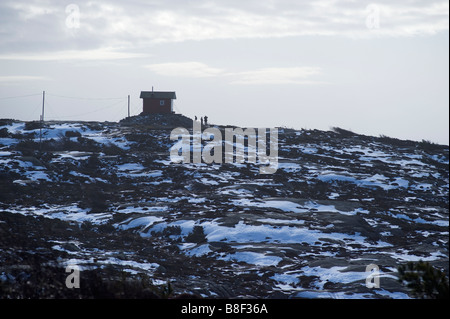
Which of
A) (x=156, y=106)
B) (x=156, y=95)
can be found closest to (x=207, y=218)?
(x=156, y=95)

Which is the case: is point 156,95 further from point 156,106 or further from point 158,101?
point 156,106

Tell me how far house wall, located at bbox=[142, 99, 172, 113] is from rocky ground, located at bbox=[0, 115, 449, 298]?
17.1 meters

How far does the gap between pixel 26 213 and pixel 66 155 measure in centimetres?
1850

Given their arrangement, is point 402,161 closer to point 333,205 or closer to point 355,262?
point 333,205

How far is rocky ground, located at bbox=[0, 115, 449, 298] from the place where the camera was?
19.6 m

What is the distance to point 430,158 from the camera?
5641cm

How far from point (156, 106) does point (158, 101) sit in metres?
0.92

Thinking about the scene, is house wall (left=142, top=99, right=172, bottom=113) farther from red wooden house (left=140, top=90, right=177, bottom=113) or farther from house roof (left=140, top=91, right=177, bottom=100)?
house roof (left=140, top=91, right=177, bottom=100)

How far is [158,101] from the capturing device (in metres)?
76.8

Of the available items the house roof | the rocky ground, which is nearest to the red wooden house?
the house roof

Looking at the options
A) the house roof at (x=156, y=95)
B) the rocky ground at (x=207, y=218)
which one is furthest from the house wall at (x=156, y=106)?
the rocky ground at (x=207, y=218)

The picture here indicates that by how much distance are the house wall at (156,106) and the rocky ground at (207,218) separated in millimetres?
17138

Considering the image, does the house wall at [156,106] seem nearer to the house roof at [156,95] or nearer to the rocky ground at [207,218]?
the house roof at [156,95]
